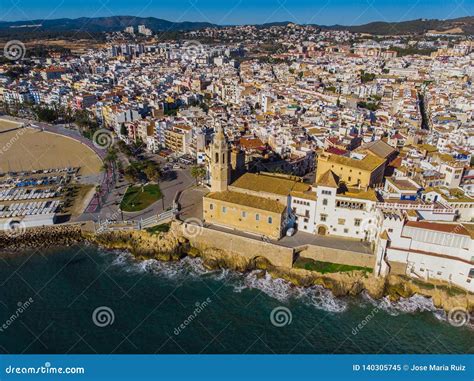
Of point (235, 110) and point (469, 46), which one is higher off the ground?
point (469, 46)

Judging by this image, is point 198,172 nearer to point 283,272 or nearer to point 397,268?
point 283,272

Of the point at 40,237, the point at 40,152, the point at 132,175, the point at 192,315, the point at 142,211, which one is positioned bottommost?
the point at 192,315

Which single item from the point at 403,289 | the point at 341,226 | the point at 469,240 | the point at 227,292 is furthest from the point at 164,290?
the point at 469,240

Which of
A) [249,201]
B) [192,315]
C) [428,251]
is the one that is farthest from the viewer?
[249,201]

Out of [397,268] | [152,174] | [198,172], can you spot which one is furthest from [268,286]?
[152,174]

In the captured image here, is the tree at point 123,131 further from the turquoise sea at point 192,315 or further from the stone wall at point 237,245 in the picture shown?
the turquoise sea at point 192,315

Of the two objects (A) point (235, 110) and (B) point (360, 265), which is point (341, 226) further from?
(A) point (235, 110)

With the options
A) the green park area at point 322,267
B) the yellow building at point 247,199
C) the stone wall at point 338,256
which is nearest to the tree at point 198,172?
the yellow building at point 247,199
